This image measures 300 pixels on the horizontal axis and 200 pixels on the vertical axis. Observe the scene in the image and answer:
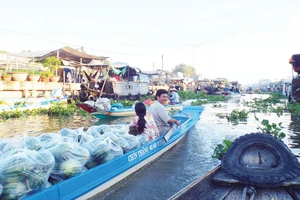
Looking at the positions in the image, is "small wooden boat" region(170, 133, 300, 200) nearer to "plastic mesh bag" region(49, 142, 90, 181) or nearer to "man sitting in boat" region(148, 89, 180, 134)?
"plastic mesh bag" region(49, 142, 90, 181)

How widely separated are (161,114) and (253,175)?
3214 mm

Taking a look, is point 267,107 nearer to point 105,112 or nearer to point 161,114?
point 105,112

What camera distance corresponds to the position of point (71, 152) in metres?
3.56

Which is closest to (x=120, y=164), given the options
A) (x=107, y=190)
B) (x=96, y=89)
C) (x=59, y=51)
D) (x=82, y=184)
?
(x=107, y=190)

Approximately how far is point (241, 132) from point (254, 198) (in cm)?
675

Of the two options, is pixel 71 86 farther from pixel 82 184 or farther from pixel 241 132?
pixel 82 184

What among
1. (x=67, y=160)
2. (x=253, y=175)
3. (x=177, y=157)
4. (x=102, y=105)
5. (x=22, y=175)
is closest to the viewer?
(x=22, y=175)

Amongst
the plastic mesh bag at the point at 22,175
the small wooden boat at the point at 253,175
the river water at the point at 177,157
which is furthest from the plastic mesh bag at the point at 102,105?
the plastic mesh bag at the point at 22,175

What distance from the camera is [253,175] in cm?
337

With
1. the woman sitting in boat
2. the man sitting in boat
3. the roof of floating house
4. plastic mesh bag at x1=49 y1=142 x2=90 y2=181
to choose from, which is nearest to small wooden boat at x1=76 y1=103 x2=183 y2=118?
the man sitting in boat

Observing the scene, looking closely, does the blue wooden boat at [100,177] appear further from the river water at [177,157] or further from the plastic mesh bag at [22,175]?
the river water at [177,157]

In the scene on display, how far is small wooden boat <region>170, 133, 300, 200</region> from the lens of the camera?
3.19m

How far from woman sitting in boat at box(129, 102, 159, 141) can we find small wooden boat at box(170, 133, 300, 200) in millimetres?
2151

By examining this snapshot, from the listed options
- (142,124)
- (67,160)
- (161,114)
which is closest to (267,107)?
(161,114)
